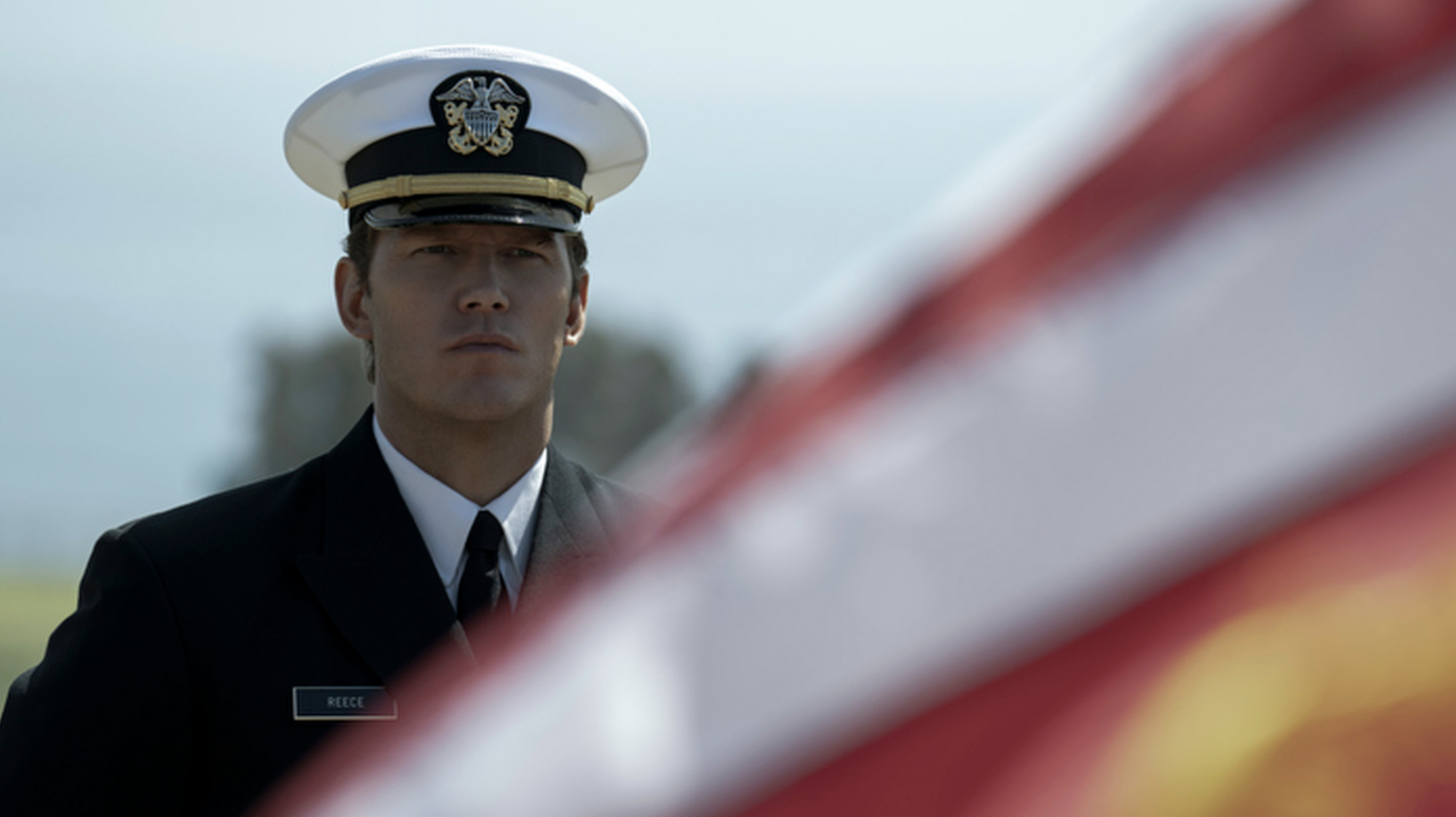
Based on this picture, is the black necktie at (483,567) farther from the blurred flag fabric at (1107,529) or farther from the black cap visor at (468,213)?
the blurred flag fabric at (1107,529)

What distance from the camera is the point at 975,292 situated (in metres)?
0.58

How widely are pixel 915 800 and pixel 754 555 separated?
0.35ft

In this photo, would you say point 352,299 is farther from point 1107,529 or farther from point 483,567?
point 1107,529

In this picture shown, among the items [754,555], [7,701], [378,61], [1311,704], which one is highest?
[378,61]

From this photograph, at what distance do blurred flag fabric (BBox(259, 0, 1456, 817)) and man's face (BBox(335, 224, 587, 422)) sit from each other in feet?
6.05

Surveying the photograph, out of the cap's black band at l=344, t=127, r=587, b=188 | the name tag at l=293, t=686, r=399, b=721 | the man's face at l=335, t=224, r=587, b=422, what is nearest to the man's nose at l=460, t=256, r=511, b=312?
the man's face at l=335, t=224, r=587, b=422

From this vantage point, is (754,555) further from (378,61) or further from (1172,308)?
(378,61)

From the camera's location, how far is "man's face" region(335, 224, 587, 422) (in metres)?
2.43

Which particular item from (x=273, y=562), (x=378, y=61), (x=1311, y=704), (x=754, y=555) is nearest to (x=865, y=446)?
(x=754, y=555)

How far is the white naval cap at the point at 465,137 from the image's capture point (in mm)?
2695

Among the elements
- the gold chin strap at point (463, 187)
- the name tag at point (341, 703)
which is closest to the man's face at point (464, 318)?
the gold chin strap at point (463, 187)

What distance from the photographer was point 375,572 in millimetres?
2459

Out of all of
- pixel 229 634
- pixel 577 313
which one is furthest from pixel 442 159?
pixel 229 634

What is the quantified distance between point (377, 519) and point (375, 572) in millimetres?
94
